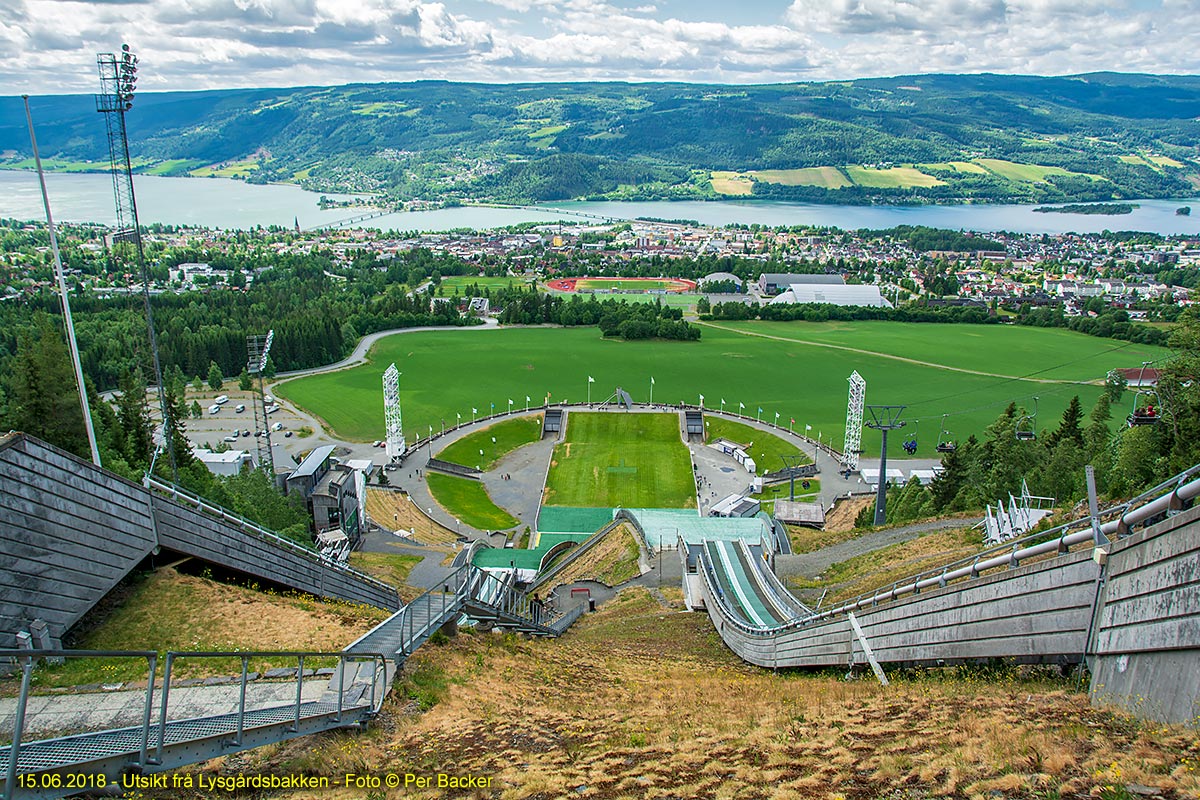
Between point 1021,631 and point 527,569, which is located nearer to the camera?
point 1021,631

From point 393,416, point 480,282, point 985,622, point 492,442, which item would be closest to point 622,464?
point 492,442

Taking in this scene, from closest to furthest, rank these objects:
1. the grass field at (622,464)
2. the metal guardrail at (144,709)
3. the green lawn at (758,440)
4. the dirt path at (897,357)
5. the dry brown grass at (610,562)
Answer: the metal guardrail at (144,709), the dry brown grass at (610,562), the grass field at (622,464), the green lawn at (758,440), the dirt path at (897,357)

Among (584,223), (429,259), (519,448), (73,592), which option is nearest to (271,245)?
(429,259)

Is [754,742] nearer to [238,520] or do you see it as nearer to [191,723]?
[191,723]

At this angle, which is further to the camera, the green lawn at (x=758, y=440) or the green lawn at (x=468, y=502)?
the green lawn at (x=758, y=440)

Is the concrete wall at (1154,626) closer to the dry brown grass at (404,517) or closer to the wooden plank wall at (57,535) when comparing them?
the wooden plank wall at (57,535)

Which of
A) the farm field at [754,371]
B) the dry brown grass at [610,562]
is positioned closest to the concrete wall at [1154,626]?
the dry brown grass at [610,562]

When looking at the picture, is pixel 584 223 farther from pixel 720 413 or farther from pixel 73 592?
pixel 73 592
